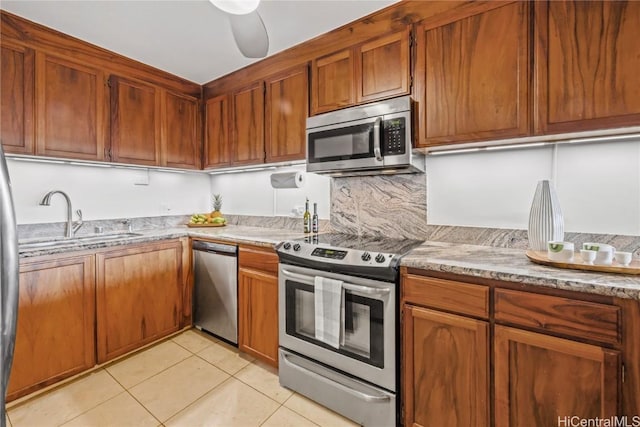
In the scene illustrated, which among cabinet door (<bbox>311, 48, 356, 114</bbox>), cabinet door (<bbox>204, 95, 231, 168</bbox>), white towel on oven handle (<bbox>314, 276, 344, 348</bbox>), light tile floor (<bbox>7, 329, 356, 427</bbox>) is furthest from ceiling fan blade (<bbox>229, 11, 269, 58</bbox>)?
light tile floor (<bbox>7, 329, 356, 427</bbox>)

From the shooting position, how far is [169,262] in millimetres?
2520

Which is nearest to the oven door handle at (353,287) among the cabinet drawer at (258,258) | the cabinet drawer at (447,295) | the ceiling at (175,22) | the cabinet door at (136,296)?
the cabinet drawer at (447,295)

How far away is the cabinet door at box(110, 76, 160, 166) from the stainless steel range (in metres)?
1.69

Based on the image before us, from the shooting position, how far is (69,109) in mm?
2227

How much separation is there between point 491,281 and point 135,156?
9.40 ft

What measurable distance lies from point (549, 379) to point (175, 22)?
2868 millimetres

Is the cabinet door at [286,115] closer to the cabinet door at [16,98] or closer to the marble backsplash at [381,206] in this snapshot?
the marble backsplash at [381,206]

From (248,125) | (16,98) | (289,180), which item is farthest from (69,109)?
(289,180)

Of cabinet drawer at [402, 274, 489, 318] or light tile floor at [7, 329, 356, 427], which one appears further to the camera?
light tile floor at [7, 329, 356, 427]

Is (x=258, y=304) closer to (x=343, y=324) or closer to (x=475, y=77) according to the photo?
(x=343, y=324)

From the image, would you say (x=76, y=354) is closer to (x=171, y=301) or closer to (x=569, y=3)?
(x=171, y=301)

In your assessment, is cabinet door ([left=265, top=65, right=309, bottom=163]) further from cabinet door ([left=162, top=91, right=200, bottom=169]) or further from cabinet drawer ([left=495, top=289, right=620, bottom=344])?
cabinet drawer ([left=495, top=289, right=620, bottom=344])

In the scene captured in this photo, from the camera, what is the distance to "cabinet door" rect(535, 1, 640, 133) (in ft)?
4.22

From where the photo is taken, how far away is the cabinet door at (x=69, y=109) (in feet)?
6.87
